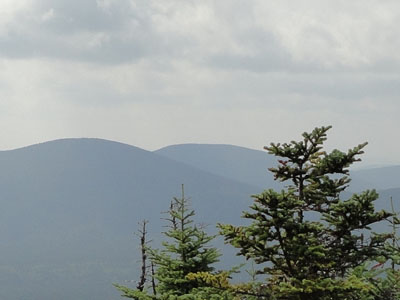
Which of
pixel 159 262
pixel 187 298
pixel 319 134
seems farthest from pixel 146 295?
pixel 319 134

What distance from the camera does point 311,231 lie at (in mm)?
11586

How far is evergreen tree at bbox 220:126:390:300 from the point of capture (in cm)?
1109

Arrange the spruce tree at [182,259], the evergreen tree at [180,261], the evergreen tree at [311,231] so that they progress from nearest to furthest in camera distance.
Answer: the evergreen tree at [311,231], the evergreen tree at [180,261], the spruce tree at [182,259]

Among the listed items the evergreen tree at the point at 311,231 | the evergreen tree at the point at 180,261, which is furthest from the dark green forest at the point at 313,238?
the evergreen tree at the point at 180,261

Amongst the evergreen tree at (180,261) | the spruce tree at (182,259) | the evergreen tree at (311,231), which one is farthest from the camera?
the spruce tree at (182,259)

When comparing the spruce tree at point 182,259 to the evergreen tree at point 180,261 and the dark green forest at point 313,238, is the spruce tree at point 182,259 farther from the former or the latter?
the dark green forest at point 313,238

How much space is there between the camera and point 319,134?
40.0ft

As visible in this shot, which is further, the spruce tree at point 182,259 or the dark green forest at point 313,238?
the spruce tree at point 182,259

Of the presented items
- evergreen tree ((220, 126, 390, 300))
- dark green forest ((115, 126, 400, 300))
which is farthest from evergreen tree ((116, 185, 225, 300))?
evergreen tree ((220, 126, 390, 300))

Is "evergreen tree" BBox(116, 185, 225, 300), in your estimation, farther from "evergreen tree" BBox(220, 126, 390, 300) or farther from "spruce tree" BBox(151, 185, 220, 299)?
"evergreen tree" BBox(220, 126, 390, 300)

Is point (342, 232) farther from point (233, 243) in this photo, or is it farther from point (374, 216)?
point (233, 243)

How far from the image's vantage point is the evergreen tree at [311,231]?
36.4ft

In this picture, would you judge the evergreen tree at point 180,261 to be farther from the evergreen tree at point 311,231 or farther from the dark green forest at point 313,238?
the evergreen tree at point 311,231

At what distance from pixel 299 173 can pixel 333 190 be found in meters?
0.98
